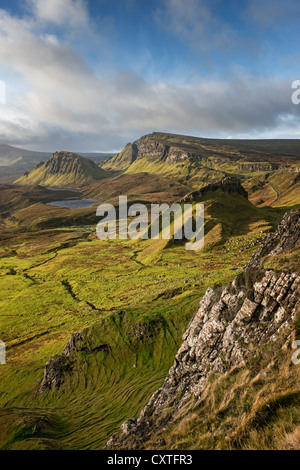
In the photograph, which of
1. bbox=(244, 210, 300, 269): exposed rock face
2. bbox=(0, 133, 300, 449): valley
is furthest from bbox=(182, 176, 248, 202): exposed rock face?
bbox=(244, 210, 300, 269): exposed rock face

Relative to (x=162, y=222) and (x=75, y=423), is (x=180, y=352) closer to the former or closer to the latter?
(x=75, y=423)

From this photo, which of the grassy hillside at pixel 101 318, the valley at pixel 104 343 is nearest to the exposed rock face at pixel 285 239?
the valley at pixel 104 343

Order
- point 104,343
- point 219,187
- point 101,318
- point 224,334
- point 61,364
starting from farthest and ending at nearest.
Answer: point 219,187
point 101,318
point 104,343
point 61,364
point 224,334

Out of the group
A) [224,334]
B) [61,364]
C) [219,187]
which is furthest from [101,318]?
[219,187]

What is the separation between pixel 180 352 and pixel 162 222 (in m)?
140

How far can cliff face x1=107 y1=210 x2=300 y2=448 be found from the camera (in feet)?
62.9

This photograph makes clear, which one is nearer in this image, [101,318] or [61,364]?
[61,364]

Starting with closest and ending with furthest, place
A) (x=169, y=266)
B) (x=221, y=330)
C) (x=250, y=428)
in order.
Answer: (x=250, y=428) < (x=221, y=330) < (x=169, y=266)

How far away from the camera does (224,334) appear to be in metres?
22.3

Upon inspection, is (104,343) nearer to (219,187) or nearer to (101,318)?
(101,318)

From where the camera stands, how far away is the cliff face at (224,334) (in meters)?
19.2

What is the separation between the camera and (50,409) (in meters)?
35.3

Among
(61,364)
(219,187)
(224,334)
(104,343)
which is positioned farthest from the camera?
(219,187)

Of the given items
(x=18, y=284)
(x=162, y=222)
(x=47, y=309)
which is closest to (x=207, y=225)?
(x=162, y=222)
